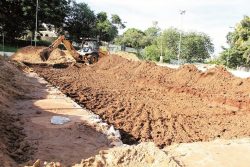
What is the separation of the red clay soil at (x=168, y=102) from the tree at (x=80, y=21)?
36.1 m

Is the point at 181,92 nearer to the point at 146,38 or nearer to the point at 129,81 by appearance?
the point at 129,81

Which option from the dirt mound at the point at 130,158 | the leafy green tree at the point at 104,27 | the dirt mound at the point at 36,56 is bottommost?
the dirt mound at the point at 130,158

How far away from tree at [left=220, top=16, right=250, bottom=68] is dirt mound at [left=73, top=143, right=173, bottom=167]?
148 ft

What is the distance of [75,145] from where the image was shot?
27.7 ft

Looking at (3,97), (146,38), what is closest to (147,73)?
(3,97)

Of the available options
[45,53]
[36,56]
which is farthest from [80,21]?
[36,56]

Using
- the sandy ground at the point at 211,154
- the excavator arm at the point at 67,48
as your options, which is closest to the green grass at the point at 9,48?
the excavator arm at the point at 67,48

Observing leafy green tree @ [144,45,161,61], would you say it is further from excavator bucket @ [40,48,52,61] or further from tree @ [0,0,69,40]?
excavator bucket @ [40,48,52,61]

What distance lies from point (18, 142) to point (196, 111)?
7.38m

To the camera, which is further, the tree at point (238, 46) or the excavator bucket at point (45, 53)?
the tree at point (238, 46)

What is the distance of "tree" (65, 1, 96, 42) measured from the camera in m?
60.4

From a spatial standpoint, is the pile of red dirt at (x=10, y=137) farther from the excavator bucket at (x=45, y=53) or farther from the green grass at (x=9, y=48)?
the green grass at (x=9, y=48)

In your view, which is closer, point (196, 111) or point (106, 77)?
point (196, 111)

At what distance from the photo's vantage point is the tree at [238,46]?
169ft
